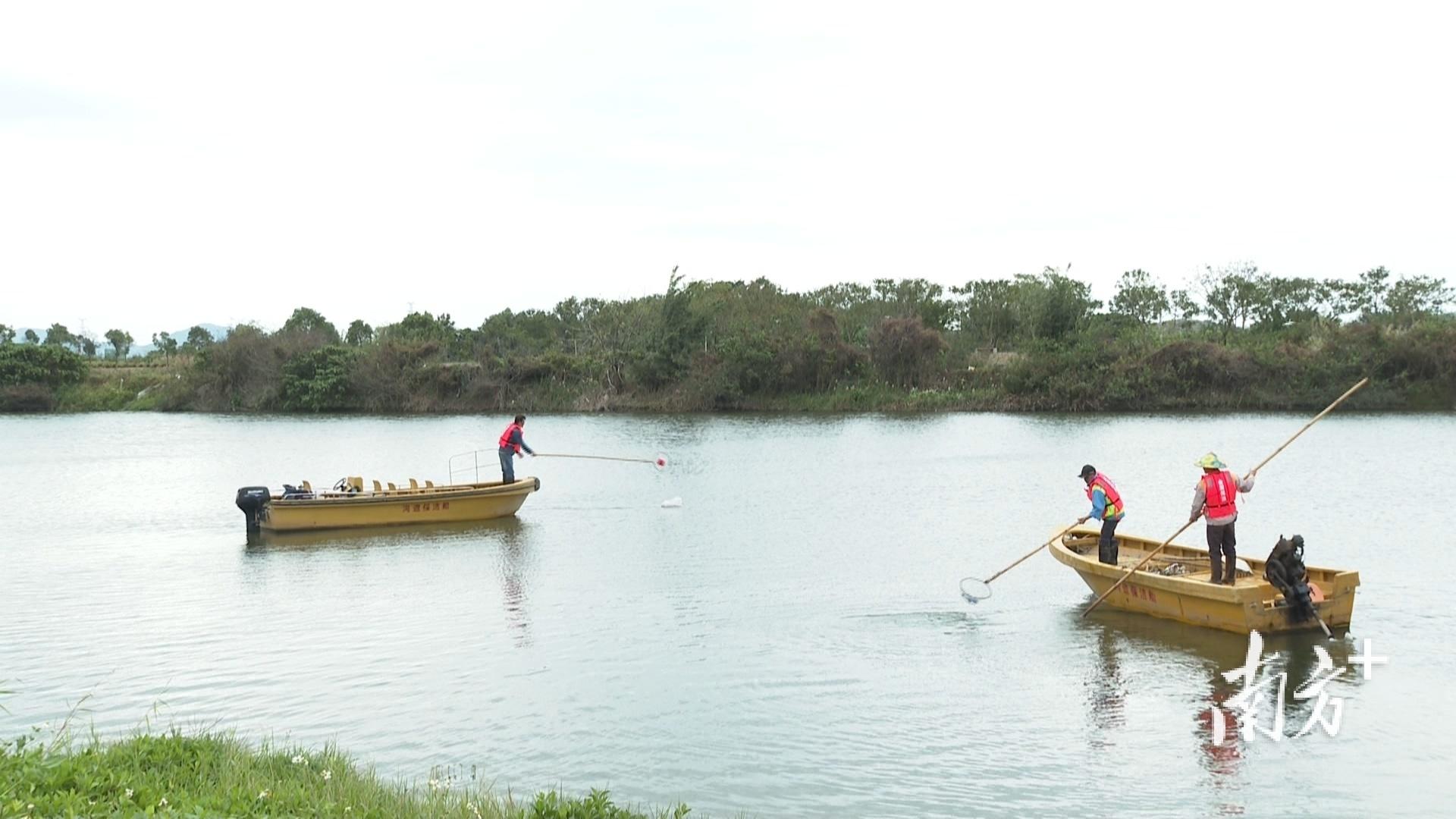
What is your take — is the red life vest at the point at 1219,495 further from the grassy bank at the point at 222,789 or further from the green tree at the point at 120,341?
the green tree at the point at 120,341

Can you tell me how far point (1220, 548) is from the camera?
47.4 feet

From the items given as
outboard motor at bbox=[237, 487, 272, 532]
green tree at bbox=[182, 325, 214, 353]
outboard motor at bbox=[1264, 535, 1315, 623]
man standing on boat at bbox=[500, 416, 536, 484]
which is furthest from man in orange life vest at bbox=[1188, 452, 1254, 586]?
green tree at bbox=[182, 325, 214, 353]

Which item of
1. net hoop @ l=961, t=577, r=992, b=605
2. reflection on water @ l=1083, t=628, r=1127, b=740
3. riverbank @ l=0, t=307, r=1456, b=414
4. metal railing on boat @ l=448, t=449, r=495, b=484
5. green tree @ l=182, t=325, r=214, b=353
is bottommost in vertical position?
reflection on water @ l=1083, t=628, r=1127, b=740

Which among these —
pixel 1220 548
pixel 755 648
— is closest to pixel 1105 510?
pixel 1220 548

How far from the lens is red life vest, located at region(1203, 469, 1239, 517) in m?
14.1

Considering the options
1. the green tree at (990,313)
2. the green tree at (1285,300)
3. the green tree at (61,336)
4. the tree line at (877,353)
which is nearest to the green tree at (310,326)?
the tree line at (877,353)

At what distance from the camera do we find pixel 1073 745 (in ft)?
35.0

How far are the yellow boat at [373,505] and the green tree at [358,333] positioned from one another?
Result: 6142 centimetres

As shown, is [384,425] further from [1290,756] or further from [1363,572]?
[1290,756]

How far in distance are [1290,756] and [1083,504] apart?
1612cm

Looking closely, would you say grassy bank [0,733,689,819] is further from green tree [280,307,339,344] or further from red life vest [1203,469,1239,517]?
green tree [280,307,339,344]

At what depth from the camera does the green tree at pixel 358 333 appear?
84.8m

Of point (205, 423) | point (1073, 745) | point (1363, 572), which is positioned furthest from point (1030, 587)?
point (205, 423)

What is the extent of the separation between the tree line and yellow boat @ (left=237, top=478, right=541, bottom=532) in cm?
3895
